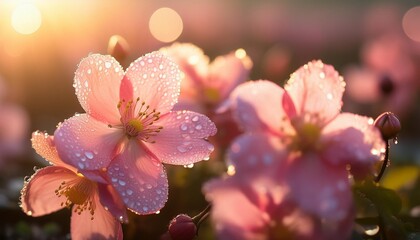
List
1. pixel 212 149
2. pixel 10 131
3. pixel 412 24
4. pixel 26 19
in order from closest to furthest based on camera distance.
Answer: pixel 212 149
pixel 10 131
pixel 26 19
pixel 412 24

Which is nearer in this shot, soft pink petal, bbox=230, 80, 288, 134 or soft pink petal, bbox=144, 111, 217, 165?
soft pink petal, bbox=230, 80, 288, 134

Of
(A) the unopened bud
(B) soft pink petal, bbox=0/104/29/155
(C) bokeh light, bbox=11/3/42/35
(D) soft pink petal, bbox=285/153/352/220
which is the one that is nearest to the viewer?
(D) soft pink petal, bbox=285/153/352/220

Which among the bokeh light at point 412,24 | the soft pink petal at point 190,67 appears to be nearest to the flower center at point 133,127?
the soft pink petal at point 190,67

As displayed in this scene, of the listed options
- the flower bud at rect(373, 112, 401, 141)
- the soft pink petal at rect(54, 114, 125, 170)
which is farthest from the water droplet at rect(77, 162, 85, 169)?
the flower bud at rect(373, 112, 401, 141)

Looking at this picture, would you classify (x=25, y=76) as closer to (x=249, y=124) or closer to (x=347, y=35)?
(x=347, y=35)

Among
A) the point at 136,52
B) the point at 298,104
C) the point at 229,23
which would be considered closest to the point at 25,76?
the point at 136,52

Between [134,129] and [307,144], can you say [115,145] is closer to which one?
[134,129]

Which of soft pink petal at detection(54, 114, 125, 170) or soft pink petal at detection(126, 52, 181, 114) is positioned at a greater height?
soft pink petal at detection(126, 52, 181, 114)

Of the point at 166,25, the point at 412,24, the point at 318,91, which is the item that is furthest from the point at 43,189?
the point at 412,24

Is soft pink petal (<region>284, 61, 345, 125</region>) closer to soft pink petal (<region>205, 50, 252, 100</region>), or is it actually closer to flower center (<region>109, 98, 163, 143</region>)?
flower center (<region>109, 98, 163, 143</region>)

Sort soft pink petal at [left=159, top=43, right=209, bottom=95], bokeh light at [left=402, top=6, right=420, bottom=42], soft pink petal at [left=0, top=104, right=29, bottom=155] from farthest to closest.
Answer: bokeh light at [left=402, top=6, right=420, bottom=42], soft pink petal at [left=0, top=104, right=29, bottom=155], soft pink petal at [left=159, top=43, right=209, bottom=95]
